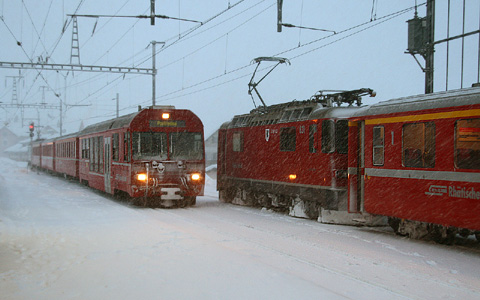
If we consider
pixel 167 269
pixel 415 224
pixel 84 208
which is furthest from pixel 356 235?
pixel 84 208

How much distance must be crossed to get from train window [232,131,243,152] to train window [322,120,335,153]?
5.43 m

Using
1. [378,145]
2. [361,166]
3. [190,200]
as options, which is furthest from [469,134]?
[190,200]

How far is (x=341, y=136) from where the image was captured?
1336cm

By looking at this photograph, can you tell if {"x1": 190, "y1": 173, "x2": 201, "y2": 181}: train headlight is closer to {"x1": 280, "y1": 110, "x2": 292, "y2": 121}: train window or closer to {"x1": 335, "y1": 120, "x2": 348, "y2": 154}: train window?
{"x1": 280, "y1": 110, "x2": 292, "y2": 121}: train window

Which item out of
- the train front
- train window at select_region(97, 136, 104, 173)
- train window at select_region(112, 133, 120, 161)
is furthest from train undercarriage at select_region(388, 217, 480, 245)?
train window at select_region(97, 136, 104, 173)

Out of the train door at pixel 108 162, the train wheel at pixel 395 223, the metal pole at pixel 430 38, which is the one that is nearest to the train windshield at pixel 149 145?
the train door at pixel 108 162

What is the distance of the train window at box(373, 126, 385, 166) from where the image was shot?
1153 cm

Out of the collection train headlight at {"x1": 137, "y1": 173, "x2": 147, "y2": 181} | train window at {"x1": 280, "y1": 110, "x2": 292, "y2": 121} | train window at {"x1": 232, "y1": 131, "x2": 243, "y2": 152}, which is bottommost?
train headlight at {"x1": 137, "y1": 173, "x2": 147, "y2": 181}

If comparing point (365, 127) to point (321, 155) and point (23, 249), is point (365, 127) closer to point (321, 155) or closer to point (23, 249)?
point (321, 155)

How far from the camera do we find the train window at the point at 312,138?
1397cm

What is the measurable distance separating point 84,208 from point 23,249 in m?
7.02

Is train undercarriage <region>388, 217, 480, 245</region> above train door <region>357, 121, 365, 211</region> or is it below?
below

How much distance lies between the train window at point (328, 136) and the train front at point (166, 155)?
205 inches

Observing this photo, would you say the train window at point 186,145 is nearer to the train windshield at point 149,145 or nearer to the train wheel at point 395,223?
the train windshield at point 149,145
